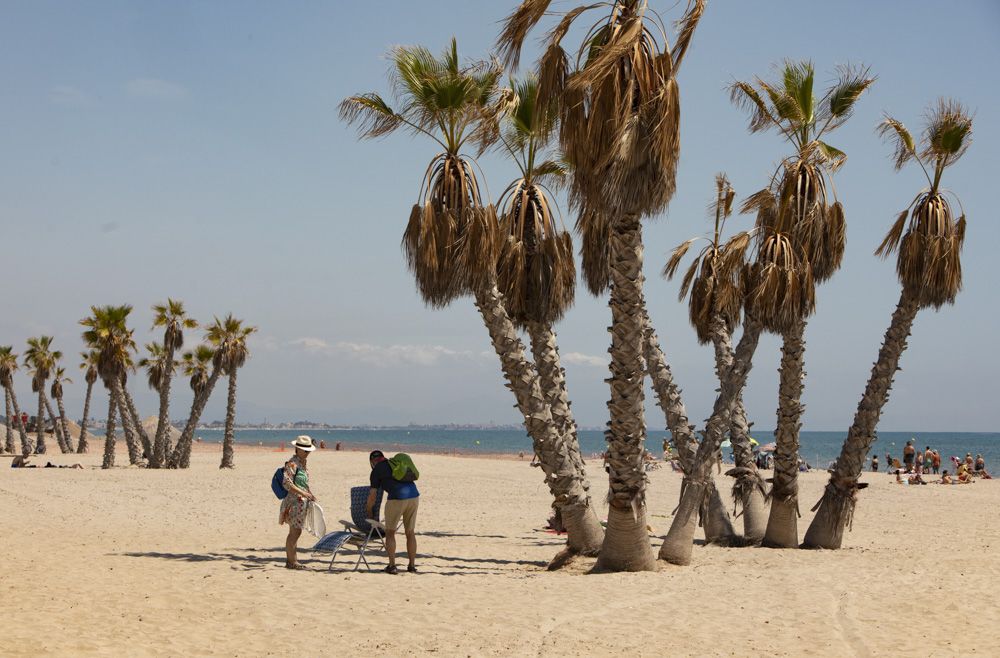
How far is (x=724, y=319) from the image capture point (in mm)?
16609

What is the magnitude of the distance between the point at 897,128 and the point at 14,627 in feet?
46.8

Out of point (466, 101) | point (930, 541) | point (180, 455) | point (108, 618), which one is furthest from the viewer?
point (180, 455)

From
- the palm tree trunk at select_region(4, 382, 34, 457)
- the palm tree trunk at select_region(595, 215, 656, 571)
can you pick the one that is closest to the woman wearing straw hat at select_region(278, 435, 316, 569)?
the palm tree trunk at select_region(595, 215, 656, 571)

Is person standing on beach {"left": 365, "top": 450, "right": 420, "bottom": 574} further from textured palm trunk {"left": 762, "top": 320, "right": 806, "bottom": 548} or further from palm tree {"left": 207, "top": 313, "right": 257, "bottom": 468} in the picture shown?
palm tree {"left": 207, "top": 313, "right": 257, "bottom": 468}

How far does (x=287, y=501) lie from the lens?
11.5 metres

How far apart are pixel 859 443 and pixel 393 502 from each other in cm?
819

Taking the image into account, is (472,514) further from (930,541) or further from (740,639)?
(740,639)

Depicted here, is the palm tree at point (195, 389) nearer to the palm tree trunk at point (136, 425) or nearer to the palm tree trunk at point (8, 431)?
the palm tree trunk at point (136, 425)

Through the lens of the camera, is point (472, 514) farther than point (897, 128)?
Yes

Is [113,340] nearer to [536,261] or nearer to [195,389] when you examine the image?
[195,389]

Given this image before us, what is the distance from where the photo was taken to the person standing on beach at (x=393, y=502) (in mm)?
11359

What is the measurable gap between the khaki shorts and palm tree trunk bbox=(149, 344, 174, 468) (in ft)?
90.1

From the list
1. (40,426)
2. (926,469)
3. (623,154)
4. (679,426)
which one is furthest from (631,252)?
(40,426)

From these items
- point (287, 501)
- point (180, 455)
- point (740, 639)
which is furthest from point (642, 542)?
→ point (180, 455)
